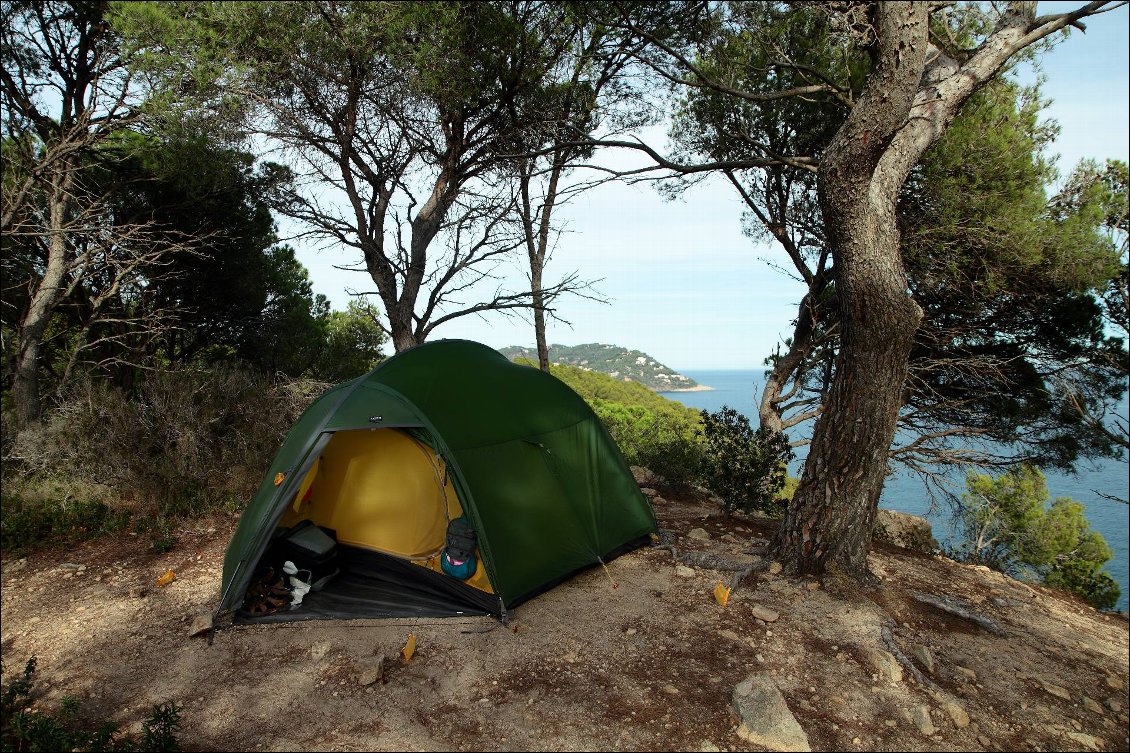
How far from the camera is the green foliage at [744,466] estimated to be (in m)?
7.37

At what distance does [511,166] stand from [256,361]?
22.2 feet

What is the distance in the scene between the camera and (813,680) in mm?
3836

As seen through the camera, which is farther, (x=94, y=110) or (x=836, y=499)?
(x=94, y=110)

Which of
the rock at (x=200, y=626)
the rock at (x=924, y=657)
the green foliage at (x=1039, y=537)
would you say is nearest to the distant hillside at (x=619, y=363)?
the green foliage at (x=1039, y=537)

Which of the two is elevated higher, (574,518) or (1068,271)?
(1068,271)

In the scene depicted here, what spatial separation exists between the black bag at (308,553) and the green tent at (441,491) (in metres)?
0.08

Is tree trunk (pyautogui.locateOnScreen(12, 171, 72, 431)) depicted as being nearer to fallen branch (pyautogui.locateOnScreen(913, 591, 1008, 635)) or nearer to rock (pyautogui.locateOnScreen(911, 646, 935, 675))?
rock (pyautogui.locateOnScreen(911, 646, 935, 675))

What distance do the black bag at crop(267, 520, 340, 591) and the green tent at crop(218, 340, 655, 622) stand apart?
79 mm

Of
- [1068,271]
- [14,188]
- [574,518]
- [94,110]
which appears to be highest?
[94,110]

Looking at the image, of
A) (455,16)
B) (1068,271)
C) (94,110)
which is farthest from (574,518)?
(94,110)

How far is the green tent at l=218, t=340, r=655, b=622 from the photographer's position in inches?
191

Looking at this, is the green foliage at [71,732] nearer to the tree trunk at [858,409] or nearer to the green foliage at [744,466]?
the tree trunk at [858,409]

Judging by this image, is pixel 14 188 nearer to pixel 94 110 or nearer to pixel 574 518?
pixel 94 110

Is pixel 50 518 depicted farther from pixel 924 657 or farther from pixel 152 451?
pixel 924 657
